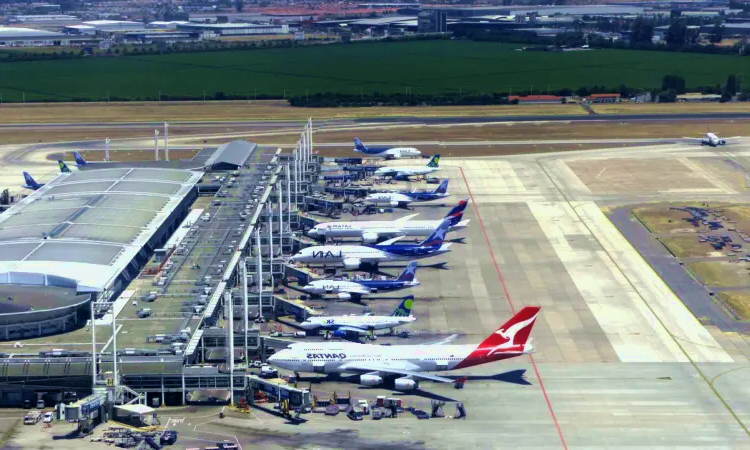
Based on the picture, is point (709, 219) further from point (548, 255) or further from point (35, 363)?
point (35, 363)

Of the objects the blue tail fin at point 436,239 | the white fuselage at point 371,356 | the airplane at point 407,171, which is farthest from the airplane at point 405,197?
the white fuselage at point 371,356

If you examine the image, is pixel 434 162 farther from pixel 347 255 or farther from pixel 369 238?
pixel 347 255

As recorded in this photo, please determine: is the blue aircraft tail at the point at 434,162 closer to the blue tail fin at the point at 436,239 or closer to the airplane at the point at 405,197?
the airplane at the point at 405,197

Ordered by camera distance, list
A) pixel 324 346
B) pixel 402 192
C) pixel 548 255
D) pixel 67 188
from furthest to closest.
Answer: pixel 402 192, pixel 67 188, pixel 548 255, pixel 324 346

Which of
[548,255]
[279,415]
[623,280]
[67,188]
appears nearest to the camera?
[279,415]

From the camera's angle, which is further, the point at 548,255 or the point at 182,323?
the point at 548,255

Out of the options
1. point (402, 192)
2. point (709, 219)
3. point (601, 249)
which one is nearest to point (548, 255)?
point (601, 249)
